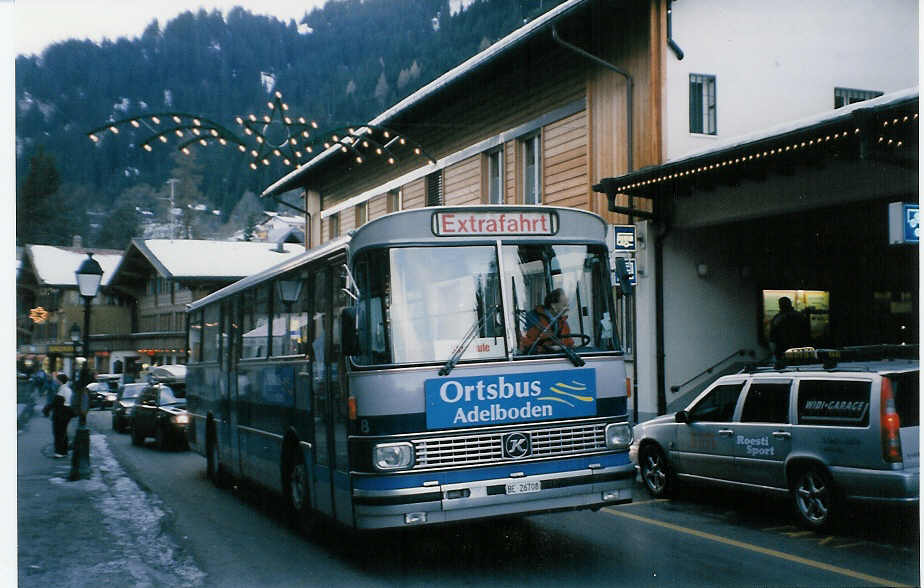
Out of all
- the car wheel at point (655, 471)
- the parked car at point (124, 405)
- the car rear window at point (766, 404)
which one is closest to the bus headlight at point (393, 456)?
the car rear window at point (766, 404)

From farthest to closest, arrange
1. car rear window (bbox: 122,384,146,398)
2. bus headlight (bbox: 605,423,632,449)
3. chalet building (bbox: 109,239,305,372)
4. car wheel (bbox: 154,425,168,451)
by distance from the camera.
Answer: chalet building (bbox: 109,239,305,372) → car rear window (bbox: 122,384,146,398) → car wheel (bbox: 154,425,168,451) → bus headlight (bbox: 605,423,632,449)

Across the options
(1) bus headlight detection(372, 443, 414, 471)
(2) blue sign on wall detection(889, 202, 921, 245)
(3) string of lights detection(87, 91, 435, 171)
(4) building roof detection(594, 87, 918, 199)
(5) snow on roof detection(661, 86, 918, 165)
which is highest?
(3) string of lights detection(87, 91, 435, 171)

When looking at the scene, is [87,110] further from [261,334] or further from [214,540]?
[214,540]

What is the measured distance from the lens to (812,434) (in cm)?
914

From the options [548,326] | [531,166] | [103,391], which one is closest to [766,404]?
[548,326]

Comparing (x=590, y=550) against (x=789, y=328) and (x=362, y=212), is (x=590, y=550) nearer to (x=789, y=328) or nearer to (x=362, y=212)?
(x=789, y=328)

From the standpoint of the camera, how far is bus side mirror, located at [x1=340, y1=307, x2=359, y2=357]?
738cm

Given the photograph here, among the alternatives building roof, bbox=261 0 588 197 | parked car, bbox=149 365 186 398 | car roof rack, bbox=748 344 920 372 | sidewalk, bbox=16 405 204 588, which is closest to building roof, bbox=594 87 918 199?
car roof rack, bbox=748 344 920 372

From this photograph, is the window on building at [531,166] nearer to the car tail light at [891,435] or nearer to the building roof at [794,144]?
the building roof at [794,144]

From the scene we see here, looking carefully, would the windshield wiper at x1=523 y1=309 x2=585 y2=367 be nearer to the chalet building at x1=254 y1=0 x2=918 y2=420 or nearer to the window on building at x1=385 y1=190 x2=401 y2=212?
the chalet building at x1=254 y1=0 x2=918 y2=420

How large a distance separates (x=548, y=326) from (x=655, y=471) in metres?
4.49

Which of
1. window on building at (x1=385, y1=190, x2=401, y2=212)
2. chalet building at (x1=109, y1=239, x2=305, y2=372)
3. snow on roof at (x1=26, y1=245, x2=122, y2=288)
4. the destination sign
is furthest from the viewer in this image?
chalet building at (x1=109, y1=239, x2=305, y2=372)

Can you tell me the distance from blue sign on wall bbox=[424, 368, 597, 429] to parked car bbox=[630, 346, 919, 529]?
2672mm

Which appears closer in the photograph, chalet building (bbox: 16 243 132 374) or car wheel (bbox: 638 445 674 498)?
chalet building (bbox: 16 243 132 374)
